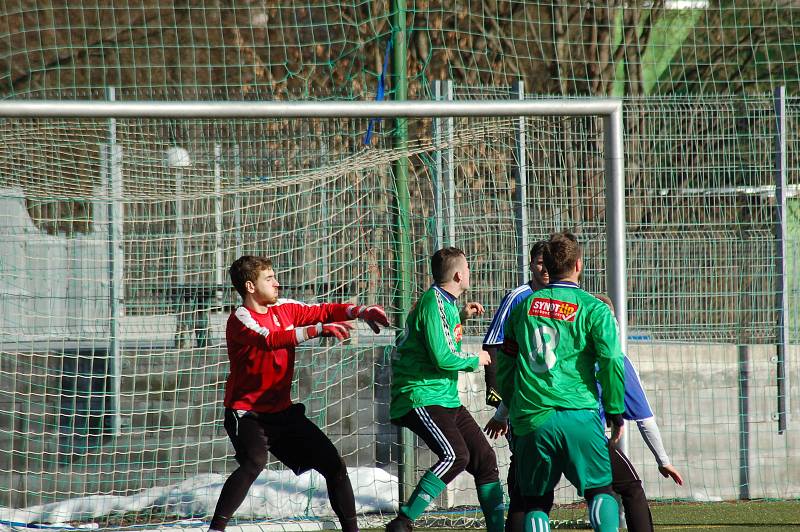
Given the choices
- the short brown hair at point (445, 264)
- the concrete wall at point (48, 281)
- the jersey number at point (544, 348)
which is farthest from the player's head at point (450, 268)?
the concrete wall at point (48, 281)

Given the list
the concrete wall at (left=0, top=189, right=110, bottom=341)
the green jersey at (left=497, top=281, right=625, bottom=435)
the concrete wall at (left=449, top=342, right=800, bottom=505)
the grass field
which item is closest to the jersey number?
the green jersey at (left=497, top=281, right=625, bottom=435)

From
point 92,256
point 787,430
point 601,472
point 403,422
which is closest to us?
point 601,472

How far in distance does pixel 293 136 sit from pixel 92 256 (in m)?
1.65

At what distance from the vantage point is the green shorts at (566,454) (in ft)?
14.2

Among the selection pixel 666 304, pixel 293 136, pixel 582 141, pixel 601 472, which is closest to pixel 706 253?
pixel 666 304

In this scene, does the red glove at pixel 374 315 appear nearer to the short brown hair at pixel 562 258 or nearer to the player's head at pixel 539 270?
the player's head at pixel 539 270

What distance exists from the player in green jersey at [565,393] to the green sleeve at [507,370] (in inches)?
4.7

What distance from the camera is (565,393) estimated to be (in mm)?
4371

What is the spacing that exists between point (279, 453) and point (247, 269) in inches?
39.8

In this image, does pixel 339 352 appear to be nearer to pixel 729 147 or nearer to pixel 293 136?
pixel 293 136

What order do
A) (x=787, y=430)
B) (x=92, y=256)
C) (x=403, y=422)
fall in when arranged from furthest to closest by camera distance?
(x=787, y=430) < (x=92, y=256) < (x=403, y=422)

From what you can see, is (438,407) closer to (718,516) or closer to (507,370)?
(507,370)

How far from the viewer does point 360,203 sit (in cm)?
725

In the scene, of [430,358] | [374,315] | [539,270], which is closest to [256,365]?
[374,315]
